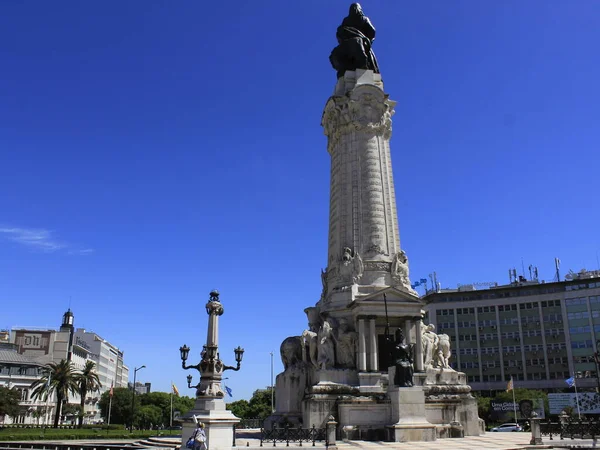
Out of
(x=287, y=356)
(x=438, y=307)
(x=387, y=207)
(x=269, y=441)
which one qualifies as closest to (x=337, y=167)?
(x=387, y=207)

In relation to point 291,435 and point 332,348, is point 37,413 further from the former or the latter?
point 291,435

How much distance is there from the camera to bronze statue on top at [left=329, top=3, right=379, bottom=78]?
47.8m

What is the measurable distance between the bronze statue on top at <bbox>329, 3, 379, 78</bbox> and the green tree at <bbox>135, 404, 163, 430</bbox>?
65123 millimetres

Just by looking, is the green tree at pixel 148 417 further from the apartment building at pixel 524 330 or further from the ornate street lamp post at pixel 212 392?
the ornate street lamp post at pixel 212 392

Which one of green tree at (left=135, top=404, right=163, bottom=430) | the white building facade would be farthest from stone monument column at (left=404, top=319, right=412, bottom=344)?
green tree at (left=135, top=404, right=163, bottom=430)

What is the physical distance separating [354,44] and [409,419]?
32416mm

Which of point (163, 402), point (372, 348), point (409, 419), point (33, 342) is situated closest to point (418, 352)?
point (372, 348)

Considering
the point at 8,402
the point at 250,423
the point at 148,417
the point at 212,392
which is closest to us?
the point at 212,392

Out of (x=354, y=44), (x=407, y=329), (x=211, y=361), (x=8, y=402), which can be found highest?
(x=354, y=44)

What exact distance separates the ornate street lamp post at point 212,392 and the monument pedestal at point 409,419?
28.2 feet

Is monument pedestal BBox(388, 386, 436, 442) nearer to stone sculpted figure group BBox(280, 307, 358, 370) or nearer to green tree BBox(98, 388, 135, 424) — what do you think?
stone sculpted figure group BBox(280, 307, 358, 370)

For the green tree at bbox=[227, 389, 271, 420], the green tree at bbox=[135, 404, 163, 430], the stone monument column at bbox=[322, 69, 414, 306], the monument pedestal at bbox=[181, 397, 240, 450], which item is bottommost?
the green tree at bbox=[135, 404, 163, 430]

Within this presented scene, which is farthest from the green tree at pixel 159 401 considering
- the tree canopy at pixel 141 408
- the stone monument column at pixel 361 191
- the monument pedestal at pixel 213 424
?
the monument pedestal at pixel 213 424

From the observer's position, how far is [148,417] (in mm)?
90688
